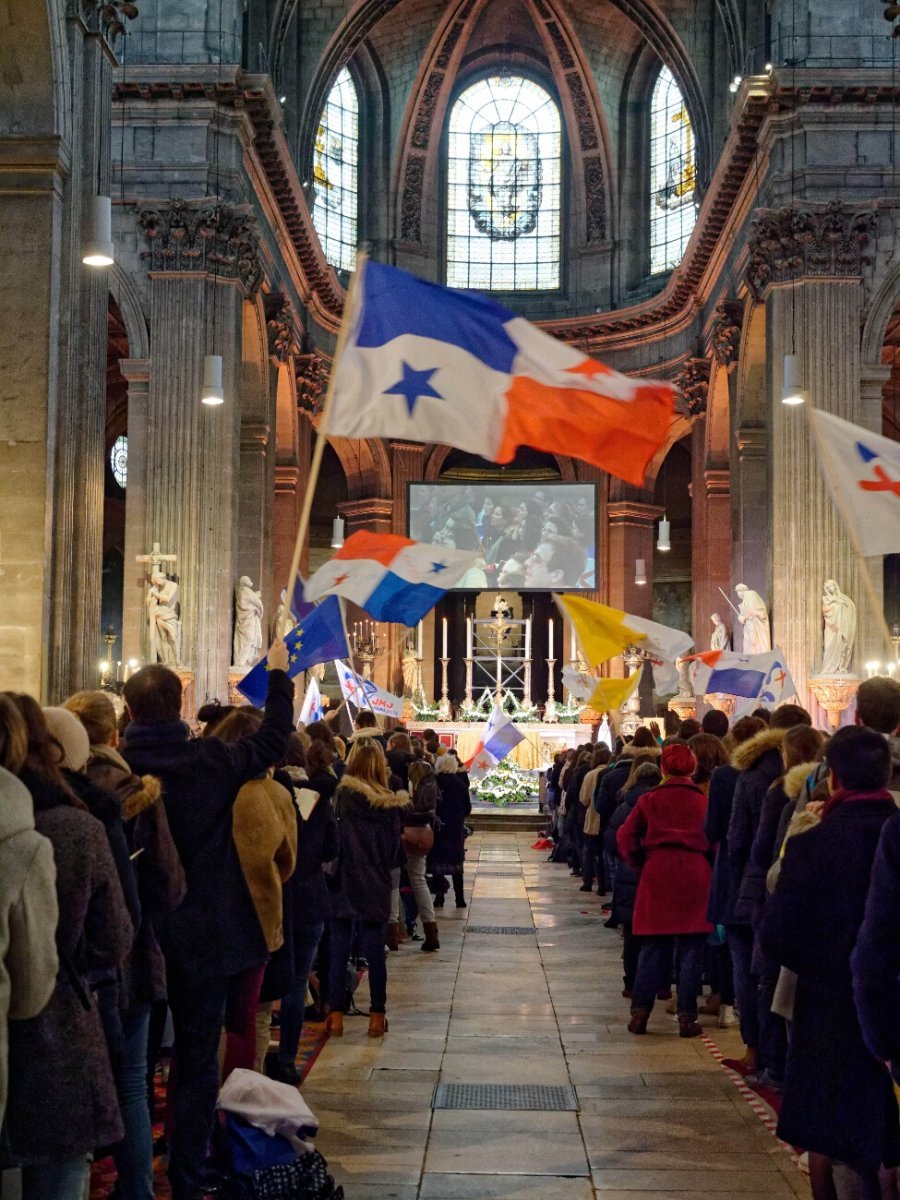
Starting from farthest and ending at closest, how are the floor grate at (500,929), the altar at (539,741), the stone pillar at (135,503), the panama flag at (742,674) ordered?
the altar at (539,741) → the stone pillar at (135,503) → the panama flag at (742,674) → the floor grate at (500,929)

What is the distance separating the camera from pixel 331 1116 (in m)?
7.57

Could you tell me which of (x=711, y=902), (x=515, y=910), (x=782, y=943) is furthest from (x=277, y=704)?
(x=515, y=910)

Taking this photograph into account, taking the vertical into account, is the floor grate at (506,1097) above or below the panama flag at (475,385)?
below

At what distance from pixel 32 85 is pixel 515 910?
949 cm

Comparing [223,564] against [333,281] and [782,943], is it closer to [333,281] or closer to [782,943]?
[333,281]

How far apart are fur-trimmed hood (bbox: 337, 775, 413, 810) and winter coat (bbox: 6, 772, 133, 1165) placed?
504 cm

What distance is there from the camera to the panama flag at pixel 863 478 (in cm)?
697

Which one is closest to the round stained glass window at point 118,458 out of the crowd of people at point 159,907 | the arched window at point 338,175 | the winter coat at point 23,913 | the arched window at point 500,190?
the arched window at point 338,175

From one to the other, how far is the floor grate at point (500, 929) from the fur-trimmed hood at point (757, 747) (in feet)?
23.5

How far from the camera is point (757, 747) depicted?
8.21 m

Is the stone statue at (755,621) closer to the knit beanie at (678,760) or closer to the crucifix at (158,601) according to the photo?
the crucifix at (158,601)

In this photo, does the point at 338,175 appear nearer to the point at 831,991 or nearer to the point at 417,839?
the point at 417,839

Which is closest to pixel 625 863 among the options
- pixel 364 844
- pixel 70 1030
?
pixel 364 844

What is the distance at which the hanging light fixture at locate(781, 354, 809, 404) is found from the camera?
68.4ft
